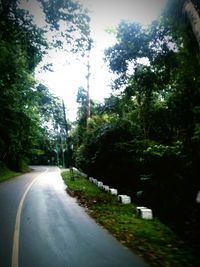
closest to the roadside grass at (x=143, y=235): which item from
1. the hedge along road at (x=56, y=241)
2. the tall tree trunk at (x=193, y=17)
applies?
the hedge along road at (x=56, y=241)

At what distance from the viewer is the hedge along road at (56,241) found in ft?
24.1

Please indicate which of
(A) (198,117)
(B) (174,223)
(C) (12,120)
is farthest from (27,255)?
(C) (12,120)

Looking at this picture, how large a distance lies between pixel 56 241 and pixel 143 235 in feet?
8.31

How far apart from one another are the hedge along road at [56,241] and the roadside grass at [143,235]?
34 cm

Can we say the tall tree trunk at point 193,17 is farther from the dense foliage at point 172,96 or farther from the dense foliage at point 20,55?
the dense foliage at point 20,55

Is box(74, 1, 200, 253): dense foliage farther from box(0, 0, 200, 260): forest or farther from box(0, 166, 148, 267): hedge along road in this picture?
box(0, 166, 148, 267): hedge along road

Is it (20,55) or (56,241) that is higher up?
(20,55)

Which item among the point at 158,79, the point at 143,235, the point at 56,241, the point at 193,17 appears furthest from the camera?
the point at 158,79

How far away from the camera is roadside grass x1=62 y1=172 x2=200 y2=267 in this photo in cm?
758

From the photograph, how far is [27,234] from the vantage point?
9805 mm

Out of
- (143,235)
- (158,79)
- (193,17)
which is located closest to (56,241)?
(143,235)

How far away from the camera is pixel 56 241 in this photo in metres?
9.07

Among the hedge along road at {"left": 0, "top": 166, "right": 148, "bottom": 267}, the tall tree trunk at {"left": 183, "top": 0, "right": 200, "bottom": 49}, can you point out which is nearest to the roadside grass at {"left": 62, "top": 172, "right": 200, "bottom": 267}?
the hedge along road at {"left": 0, "top": 166, "right": 148, "bottom": 267}

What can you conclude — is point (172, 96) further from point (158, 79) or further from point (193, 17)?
point (193, 17)
